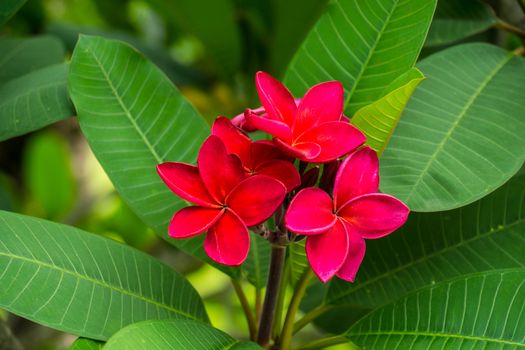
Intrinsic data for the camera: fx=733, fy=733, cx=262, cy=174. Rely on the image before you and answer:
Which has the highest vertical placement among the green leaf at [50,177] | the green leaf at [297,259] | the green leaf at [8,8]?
the green leaf at [8,8]

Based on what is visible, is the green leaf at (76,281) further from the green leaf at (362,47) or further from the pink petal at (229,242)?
the green leaf at (362,47)

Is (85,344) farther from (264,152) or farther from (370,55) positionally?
(370,55)

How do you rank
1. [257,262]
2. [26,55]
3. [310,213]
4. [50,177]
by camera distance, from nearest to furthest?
1. [310,213]
2. [257,262]
3. [26,55]
4. [50,177]

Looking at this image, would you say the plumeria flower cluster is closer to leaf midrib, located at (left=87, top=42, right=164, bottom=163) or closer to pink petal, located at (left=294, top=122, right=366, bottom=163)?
pink petal, located at (left=294, top=122, right=366, bottom=163)

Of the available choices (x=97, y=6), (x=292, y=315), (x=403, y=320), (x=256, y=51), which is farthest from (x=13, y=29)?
(x=403, y=320)

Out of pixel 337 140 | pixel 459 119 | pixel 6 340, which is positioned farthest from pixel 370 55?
pixel 6 340

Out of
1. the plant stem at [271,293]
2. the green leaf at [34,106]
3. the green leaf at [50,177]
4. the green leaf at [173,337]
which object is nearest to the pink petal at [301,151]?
the plant stem at [271,293]
